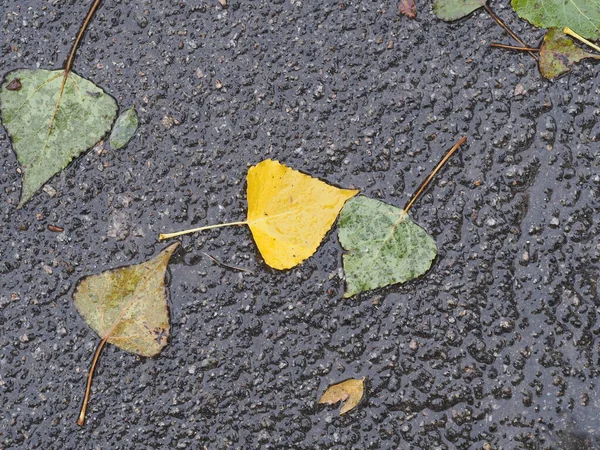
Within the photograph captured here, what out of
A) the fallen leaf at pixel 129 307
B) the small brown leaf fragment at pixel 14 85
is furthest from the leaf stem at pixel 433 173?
the small brown leaf fragment at pixel 14 85

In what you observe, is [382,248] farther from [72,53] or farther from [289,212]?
[72,53]

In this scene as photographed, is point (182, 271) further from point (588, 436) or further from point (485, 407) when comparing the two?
→ point (588, 436)

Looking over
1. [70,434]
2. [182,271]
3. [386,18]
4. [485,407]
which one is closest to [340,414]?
[485,407]

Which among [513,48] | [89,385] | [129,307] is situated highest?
[513,48]

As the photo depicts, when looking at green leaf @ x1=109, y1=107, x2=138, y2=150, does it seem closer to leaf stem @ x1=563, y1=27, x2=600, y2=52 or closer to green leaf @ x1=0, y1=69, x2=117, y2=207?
green leaf @ x1=0, y1=69, x2=117, y2=207

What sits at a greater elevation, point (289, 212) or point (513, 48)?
point (513, 48)

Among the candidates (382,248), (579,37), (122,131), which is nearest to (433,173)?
(382,248)

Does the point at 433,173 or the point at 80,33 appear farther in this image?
the point at 80,33
